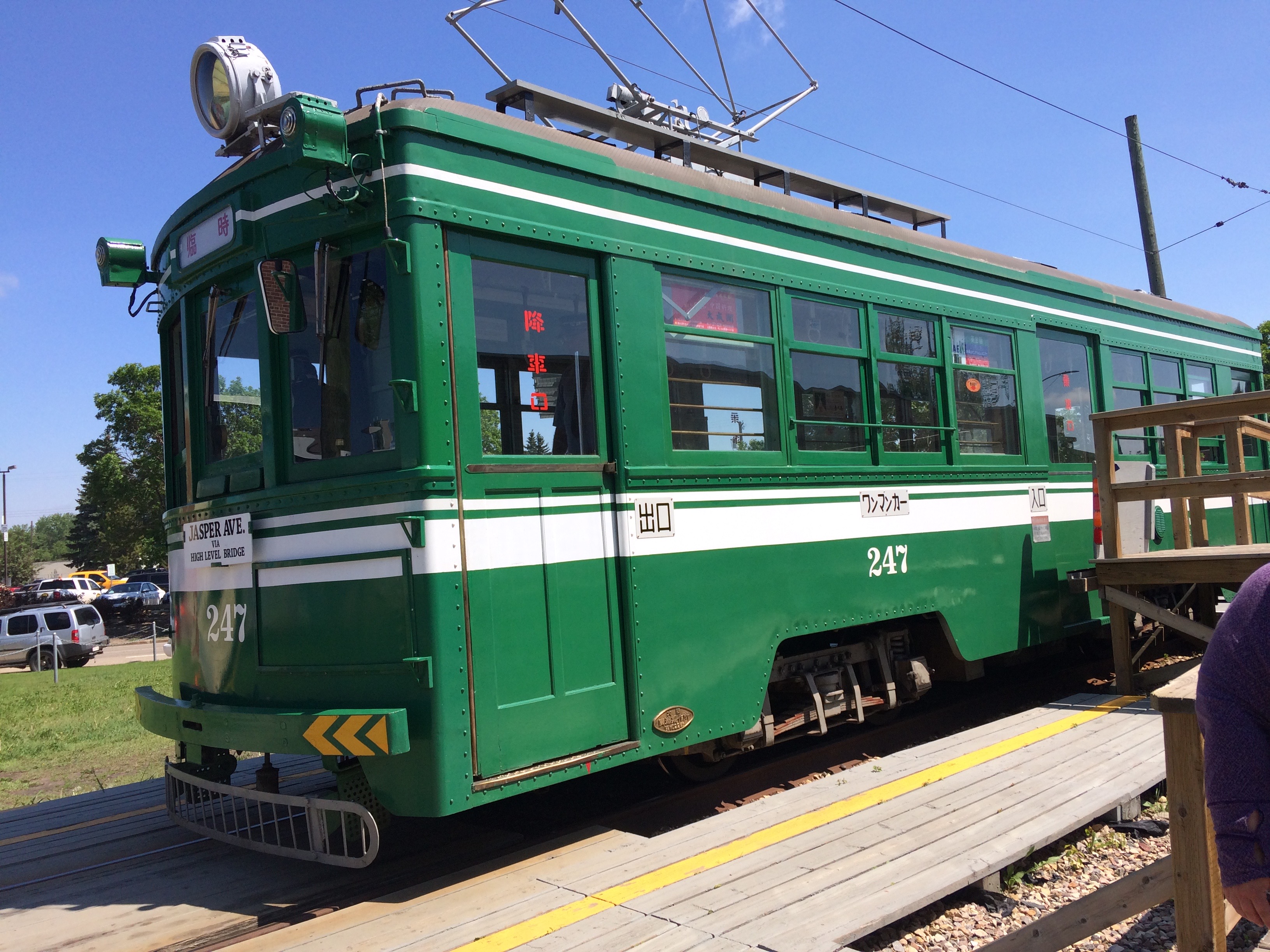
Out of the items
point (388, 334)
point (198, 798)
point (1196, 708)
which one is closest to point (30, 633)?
point (198, 798)

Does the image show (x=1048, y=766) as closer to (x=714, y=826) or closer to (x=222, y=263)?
(x=714, y=826)

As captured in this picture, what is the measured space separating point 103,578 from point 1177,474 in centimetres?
5415

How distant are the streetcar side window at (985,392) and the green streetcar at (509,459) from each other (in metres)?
0.54

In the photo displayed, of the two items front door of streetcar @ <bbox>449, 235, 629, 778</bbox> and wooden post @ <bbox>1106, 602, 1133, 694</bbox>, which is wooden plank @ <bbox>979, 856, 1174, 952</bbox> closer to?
front door of streetcar @ <bbox>449, 235, 629, 778</bbox>

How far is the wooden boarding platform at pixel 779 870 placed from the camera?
11.6 ft

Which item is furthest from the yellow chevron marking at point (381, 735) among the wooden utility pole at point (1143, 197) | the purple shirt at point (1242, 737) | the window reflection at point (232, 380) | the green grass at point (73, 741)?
the wooden utility pole at point (1143, 197)

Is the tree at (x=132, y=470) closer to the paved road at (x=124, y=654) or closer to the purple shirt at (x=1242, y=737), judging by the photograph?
the paved road at (x=124, y=654)

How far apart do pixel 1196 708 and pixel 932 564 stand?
4.35m

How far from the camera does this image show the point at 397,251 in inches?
162

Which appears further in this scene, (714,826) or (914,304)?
(914,304)

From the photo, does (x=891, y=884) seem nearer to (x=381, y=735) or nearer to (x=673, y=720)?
(x=673, y=720)

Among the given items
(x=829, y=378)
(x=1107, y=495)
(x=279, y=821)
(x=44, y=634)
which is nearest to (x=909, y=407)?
(x=829, y=378)

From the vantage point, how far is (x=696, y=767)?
18.4ft

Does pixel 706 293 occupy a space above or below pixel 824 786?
above
